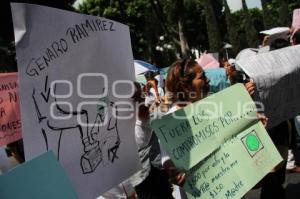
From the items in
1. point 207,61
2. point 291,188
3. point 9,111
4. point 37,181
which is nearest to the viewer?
point 37,181

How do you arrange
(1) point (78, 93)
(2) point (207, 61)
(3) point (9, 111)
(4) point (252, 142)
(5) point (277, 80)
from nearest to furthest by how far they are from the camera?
(1) point (78, 93) → (4) point (252, 142) → (5) point (277, 80) → (3) point (9, 111) → (2) point (207, 61)

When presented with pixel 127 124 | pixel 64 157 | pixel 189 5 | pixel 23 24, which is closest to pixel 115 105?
pixel 127 124

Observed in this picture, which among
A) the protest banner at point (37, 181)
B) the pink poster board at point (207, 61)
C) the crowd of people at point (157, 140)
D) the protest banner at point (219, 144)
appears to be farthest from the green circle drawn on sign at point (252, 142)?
the pink poster board at point (207, 61)

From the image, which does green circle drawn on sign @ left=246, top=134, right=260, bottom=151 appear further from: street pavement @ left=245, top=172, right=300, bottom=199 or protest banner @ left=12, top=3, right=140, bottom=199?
street pavement @ left=245, top=172, right=300, bottom=199

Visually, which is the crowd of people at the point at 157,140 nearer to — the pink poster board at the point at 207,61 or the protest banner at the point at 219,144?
the protest banner at the point at 219,144

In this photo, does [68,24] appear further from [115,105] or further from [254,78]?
[254,78]

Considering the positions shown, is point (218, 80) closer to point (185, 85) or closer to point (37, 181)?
point (185, 85)

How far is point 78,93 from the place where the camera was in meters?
2.74

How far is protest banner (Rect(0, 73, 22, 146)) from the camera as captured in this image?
4.04m

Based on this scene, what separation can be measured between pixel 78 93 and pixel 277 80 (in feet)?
5.49

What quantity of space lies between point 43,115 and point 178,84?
87cm

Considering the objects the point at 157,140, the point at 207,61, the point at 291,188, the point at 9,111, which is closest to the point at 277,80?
the point at 157,140

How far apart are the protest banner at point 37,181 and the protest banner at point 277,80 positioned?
5.99 ft

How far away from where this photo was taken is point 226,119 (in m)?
3.04
